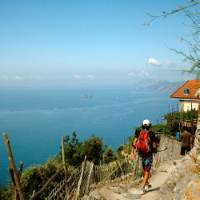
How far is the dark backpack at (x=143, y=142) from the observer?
734cm

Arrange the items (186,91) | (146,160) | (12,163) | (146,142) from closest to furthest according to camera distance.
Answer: (12,163), (146,142), (146,160), (186,91)

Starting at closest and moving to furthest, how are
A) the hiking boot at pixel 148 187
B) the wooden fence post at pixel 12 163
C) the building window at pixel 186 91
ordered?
the wooden fence post at pixel 12 163
the hiking boot at pixel 148 187
the building window at pixel 186 91

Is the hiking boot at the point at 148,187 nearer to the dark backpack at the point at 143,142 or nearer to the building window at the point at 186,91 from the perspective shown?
the dark backpack at the point at 143,142

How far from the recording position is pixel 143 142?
7418 millimetres

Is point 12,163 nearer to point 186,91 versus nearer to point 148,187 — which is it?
point 148,187

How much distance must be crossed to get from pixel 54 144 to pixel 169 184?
337 ft

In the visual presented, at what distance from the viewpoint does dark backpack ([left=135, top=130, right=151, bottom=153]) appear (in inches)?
289

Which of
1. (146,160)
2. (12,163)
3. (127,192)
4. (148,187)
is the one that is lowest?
(127,192)

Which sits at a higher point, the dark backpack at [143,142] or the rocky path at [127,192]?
the dark backpack at [143,142]

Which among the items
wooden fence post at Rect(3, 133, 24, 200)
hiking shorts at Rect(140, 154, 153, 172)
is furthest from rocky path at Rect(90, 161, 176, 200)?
wooden fence post at Rect(3, 133, 24, 200)

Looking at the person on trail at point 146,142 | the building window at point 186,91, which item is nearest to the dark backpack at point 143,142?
the person on trail at point 146,142

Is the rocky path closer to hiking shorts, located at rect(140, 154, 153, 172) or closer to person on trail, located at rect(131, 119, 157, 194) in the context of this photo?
hiking shorts, located at rect(140, 154, 153, 172)

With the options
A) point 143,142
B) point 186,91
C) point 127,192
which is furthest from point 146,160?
point 186,91

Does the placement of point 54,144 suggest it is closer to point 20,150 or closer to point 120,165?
point 20,150
